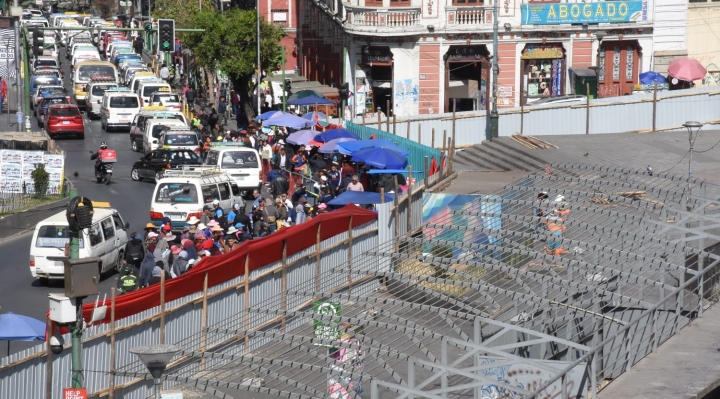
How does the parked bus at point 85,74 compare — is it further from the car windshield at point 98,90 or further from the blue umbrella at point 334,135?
the blue umbrella at point 334,135

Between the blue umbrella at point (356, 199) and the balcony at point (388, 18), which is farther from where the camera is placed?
the balcony at point (388, 18)

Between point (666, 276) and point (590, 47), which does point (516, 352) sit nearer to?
point (666, 276)

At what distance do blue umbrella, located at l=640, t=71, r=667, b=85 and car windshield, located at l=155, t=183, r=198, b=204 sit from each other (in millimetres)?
24722

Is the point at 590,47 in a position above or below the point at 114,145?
above

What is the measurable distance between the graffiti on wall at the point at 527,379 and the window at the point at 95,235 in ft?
44.4

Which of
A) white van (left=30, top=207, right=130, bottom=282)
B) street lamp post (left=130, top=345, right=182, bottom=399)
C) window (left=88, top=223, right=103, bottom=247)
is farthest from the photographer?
window (left=88, top=223, right=103, bottom=247)

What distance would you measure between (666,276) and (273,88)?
39.5 metres

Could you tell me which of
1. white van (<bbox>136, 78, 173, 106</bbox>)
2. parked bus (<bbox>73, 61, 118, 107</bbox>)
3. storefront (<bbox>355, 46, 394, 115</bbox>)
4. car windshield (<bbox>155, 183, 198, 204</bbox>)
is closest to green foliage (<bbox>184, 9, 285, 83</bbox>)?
white van (<bbox>136, 78, 173, 106</bbox>)

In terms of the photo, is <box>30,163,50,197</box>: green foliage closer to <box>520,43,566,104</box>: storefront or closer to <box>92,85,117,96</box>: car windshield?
<box>92,85,117,96</box>: car windshield

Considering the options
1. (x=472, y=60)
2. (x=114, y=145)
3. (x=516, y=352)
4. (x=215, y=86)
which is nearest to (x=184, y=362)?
(x=516, y=352)

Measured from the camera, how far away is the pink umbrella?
46.9 meters

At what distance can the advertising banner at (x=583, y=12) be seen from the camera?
50.0m

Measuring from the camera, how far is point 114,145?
1836 inches

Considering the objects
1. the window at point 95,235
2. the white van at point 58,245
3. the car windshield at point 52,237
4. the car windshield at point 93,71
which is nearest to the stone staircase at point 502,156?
the white van at point 58,245
